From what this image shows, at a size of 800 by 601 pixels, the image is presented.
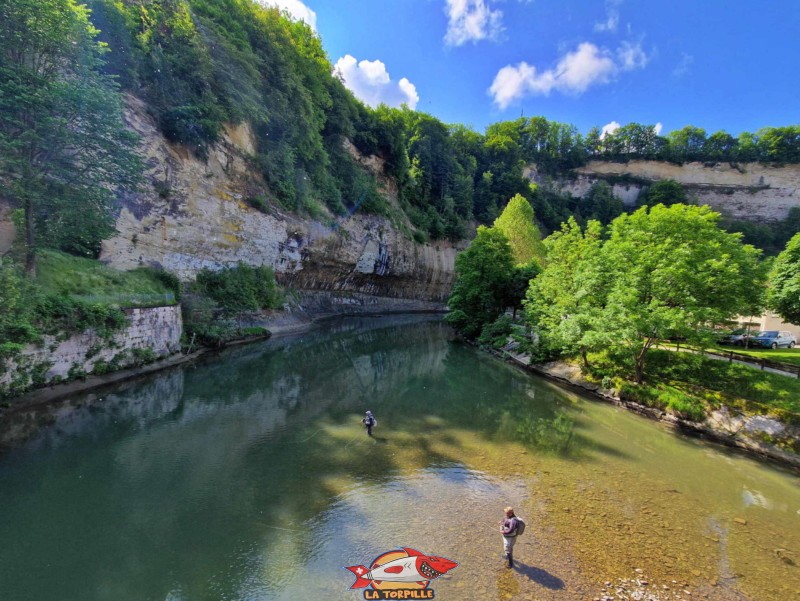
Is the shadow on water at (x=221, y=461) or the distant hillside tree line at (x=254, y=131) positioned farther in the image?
the distant hillside tree line at (x=254, y=131)

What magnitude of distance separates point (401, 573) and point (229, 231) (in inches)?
1167

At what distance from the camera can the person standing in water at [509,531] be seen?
705cm

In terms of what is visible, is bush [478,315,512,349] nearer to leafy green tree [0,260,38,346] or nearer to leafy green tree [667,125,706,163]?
leafy green tree [0,260,38,346]

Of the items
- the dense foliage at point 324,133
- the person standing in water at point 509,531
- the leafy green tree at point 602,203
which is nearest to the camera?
the person standing in water at point 509,531

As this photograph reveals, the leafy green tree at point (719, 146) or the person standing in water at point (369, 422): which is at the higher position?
the leafy green tree at point (719, 146)

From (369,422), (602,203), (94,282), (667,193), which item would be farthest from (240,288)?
(667,193)

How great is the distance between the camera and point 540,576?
278 inches

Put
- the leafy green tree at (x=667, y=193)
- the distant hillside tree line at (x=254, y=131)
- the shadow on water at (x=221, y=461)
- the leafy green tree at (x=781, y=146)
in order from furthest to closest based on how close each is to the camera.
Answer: the leafy green tree at (x=667, y=193)
the leafy green tree at (x=781, y=146)
the distant hillside tree line at (x=254, y=131)
the shadow on water at (x=221, y=461)

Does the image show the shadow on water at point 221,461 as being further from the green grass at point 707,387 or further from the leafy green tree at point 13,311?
the green grass at point 707,387

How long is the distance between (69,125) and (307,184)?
2499cm

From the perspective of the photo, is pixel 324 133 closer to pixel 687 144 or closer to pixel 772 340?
pixel 772 340

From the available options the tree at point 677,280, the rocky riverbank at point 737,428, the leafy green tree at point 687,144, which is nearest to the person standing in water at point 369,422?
the tree at point 677,280

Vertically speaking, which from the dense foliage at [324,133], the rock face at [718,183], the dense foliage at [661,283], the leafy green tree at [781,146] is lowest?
the dense foliage at [661,283]

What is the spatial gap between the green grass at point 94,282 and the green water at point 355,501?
5131mm
